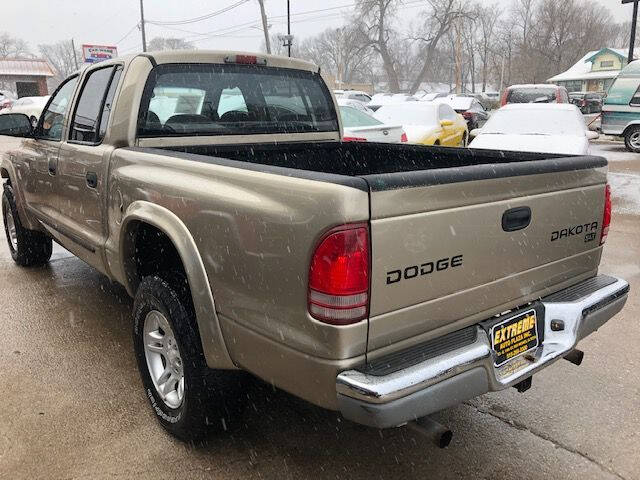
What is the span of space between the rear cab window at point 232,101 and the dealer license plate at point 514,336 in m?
2.22

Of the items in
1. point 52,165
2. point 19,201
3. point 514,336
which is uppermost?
point 52,165

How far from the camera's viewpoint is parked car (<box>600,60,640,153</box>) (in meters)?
15.3

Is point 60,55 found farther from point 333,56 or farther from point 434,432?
point 434,432

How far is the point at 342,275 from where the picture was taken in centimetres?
191

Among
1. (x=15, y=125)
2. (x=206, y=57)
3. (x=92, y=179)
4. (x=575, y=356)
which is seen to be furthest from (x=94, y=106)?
(x=575, y=356)

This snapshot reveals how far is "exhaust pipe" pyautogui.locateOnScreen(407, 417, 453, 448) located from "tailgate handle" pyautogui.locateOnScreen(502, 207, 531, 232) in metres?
0.82

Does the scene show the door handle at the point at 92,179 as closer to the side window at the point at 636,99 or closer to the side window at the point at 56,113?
the side window at the point at 56,113

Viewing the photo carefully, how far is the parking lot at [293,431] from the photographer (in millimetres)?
2641

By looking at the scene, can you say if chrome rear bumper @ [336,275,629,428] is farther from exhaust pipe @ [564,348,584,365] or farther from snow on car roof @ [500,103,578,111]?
snow on car roof @ [500,103,578,111]

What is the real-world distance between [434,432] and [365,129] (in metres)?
7.56

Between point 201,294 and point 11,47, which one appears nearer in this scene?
point 201,294

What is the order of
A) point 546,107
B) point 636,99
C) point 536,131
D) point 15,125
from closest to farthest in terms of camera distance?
point 15,125 < point 536,131 < point 546,107 < point 636,99

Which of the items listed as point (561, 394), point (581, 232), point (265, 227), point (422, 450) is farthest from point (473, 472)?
point (265, 227)

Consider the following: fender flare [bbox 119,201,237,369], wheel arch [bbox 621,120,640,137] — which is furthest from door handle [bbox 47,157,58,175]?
wheel arch [bbox 621,120,640,137]
